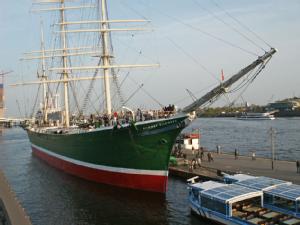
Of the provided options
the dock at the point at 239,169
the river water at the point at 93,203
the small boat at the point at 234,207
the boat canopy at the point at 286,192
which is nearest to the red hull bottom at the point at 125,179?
the river water at the point at 93,203

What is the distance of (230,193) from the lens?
21.1m

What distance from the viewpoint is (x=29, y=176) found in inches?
1593

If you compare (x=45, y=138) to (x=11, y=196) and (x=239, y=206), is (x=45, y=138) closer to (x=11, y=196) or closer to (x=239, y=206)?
(x=239, y=206)

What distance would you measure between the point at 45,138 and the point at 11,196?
1379 inches

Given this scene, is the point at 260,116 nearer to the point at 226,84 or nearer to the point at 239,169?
the point at 239,169

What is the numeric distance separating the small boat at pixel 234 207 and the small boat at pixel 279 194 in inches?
11.4

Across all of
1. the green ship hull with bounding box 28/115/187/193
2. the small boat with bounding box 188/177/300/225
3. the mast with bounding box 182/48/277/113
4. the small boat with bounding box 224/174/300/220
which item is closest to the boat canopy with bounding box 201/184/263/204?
the small boat with bounding box 188/177/300/225

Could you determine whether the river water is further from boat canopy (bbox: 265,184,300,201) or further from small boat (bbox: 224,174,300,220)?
boat canopy (bbox: 265,184,300,201)

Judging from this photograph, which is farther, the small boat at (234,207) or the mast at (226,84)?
the mast at (226,84)

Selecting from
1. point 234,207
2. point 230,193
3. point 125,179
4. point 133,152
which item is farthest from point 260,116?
point 234,207

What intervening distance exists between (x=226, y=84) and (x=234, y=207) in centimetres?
733

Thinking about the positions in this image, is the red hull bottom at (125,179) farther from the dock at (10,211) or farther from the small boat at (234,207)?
the dock at (10,211)

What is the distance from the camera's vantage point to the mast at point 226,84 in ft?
74.5

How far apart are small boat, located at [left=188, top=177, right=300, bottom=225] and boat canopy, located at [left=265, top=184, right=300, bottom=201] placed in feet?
2.28
